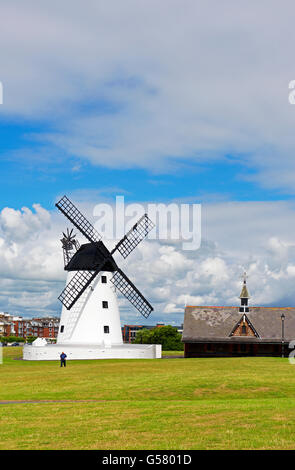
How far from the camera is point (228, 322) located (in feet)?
207

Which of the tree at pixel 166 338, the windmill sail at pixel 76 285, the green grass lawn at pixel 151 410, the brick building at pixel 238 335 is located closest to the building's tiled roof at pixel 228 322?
the brick building at pixel 238 335

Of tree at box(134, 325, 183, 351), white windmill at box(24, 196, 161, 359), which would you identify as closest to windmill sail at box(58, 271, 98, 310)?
white windmill at box(24, 196, 161, 359)

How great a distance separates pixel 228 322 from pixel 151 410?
43109 millimetres

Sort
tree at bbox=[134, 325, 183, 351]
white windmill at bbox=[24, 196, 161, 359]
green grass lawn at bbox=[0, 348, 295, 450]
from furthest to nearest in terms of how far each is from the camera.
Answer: tree at bbox=[134, 325, 183, 351] → white windmill at bbox=[24, 196, 161, 359] → green grass lawn at bbox=[0, 348, 295, 450]

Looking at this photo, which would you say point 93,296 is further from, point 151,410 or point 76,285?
point 151,410

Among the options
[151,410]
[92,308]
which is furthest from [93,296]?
[151,410]

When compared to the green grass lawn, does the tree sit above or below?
below

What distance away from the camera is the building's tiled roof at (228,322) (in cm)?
6031

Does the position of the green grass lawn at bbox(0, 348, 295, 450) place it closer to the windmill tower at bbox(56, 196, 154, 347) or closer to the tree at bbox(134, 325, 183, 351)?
the windmill tower at bbox(56, 196, 154, 347)

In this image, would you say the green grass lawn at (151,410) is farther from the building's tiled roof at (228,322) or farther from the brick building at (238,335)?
the building's tiled roof at (228,322)

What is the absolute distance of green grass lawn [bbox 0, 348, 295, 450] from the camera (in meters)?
15.6

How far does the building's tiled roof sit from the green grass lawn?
22220mm

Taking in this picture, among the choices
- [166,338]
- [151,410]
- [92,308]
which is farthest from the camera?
[166,338]
